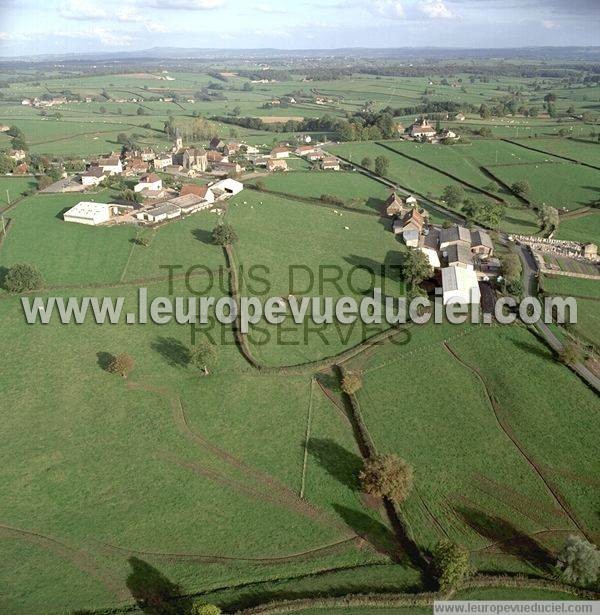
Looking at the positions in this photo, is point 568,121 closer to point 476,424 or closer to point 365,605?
point 476,424

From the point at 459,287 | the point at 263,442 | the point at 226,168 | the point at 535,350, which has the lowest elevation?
the point at 263,442

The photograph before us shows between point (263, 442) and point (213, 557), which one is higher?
point (263, 442)

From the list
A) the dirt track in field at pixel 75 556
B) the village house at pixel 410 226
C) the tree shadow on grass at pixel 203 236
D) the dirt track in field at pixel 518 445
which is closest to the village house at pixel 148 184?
the tree shadow on grass at pixel 203 236

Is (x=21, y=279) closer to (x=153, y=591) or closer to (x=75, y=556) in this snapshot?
(x=75, y=556)

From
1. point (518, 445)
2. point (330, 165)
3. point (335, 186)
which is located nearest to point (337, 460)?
point (518, 445)

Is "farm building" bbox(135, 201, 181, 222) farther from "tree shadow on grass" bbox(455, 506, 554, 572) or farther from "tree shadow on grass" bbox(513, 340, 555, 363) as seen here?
"tree shadow on grass" bbox(455, 506, 554, 572)

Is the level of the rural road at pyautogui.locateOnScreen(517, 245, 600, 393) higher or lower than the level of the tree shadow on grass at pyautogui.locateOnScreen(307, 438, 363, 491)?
higher

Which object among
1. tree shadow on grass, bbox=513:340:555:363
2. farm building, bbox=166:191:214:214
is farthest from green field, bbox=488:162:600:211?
farm building, bbox=166:191:214:214

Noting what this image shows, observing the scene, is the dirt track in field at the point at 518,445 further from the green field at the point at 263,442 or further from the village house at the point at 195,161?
the village house at the point at 195,161
